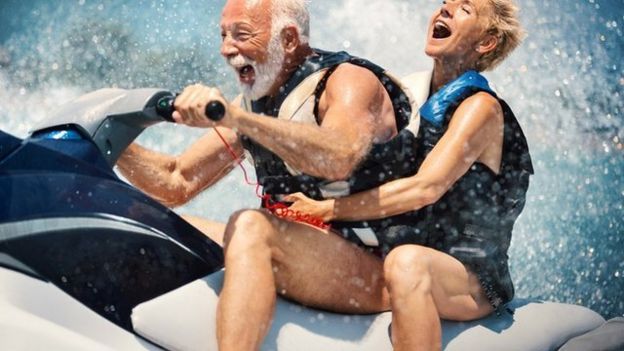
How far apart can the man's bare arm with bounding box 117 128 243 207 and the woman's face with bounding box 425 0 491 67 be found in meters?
0.62

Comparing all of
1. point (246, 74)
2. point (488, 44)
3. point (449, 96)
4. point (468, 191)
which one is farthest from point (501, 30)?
point (246, 74)

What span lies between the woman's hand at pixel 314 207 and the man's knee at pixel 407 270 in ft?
0.56

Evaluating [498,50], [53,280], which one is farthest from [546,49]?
[53,280]

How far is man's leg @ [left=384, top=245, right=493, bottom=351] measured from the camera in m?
2.46

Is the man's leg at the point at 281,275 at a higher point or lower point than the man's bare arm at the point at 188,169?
higher

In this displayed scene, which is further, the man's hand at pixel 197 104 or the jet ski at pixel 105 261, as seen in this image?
the man's hand at pixel 197 104

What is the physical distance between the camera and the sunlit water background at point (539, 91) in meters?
7.11

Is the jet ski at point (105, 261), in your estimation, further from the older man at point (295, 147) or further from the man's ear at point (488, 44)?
the man's ear at point (488, 44)

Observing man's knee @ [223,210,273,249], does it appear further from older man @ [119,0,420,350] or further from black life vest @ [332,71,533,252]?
black life vest @ [332,71,533,252]

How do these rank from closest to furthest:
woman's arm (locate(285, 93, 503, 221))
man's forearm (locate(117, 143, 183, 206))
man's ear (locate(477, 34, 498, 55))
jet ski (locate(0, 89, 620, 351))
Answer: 1. jet ski (locate(0, 89, 620, 351))
2. woman's arm (locate(285, 93, 503, 221))
3. man's forearm (locate(117, 143, 183, 206))
4. man's ear (locate(477, 34, 498, 55))

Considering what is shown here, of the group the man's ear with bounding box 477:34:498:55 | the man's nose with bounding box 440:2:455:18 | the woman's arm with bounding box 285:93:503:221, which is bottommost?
the woman's arm with bounding box 285:93:503:221

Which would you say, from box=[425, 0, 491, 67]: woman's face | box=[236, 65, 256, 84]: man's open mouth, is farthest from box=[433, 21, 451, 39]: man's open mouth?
box=[236, 65, 256, 84]: man's open mouth

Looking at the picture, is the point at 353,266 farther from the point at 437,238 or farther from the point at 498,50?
the point at 498,50

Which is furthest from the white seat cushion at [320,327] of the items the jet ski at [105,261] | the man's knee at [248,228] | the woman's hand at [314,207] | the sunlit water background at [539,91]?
the sunlit water background at [539,91]
